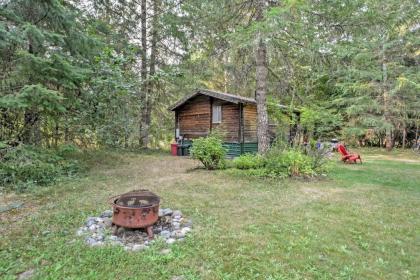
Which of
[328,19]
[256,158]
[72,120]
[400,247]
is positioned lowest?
[400,247]

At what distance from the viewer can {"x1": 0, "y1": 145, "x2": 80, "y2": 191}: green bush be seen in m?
5.57

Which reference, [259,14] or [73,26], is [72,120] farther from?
[259,14]

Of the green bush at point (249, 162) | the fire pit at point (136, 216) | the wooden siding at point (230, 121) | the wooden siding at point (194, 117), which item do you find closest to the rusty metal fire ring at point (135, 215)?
the fire pit at point (136, 216)

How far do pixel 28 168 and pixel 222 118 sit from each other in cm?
881

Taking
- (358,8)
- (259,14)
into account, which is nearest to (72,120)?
(259,14)

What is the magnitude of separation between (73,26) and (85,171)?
387 centimetres

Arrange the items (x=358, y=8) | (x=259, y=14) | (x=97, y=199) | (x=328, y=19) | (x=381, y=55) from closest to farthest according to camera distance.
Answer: (x=97, y=199) → (x=358, y=8) → (x=328, y=19) → (x=259, y=14) → (x=381, y=55)

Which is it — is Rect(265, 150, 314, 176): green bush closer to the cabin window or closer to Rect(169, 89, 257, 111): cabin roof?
Rect(169, 89, 257, 111): cabin roof

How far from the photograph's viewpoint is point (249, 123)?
1335 centimetres

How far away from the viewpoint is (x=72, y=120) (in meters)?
7.68

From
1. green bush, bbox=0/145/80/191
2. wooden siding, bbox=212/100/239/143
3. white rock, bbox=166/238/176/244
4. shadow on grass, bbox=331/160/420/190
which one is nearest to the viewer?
white rock, bbox=166/238/176/244

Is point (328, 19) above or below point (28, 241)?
above

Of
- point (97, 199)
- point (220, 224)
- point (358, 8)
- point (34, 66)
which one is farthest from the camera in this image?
point (358, 8)

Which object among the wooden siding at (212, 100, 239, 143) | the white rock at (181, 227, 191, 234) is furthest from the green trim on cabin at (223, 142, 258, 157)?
the white rock at (181, 227, 191, 234)
